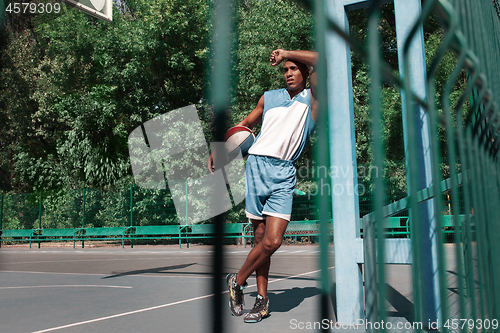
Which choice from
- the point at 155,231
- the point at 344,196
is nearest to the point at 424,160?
the point at 344,196

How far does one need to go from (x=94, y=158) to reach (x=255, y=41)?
10032 mm

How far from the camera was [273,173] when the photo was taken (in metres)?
3.26

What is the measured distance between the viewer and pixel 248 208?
3406 millimetres

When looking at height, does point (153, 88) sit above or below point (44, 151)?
above

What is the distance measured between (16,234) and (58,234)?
7.99 ft

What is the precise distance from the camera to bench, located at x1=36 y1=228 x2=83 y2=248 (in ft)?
61.9

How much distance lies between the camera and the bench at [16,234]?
19672mm

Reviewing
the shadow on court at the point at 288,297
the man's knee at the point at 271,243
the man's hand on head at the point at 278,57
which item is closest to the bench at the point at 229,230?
the shadow on court at the point at 288,297

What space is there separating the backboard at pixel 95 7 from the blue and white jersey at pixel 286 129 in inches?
148

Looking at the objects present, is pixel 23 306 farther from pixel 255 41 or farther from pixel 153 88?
pixel 153 88

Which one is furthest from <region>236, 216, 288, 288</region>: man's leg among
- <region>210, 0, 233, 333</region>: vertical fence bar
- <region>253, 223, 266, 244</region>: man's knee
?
<region>210, 0, 233, 333</region>: vertical fence bar

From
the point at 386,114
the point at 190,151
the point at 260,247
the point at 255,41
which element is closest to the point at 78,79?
the point at 190,151

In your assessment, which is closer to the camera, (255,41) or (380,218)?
(380,218)

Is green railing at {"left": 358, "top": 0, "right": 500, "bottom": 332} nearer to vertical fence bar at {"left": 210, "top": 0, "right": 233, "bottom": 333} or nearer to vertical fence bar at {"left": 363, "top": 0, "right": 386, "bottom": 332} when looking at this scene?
vertical fence bar at {"left": 363, "top": 0, "right": 386, "bottom": 332}
